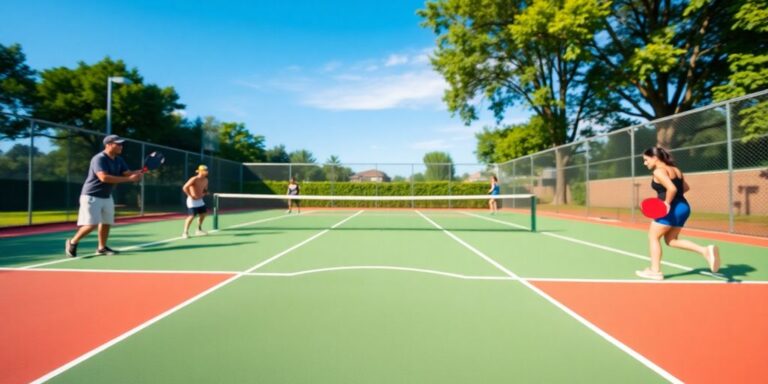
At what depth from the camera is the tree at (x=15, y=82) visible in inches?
1037

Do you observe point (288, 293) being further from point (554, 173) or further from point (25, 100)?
point (25, 100)

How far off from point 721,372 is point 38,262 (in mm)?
8817

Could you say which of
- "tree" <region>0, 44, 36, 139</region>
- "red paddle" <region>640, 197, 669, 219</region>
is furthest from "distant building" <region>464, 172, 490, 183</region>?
"tree" <region>0, 44, 36, 139</region>

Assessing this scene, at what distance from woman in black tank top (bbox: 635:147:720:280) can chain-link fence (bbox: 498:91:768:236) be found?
6244mm

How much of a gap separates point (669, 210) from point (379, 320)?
159 inches

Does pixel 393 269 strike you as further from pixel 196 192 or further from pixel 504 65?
pixel 504 65

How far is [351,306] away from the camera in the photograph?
3953 millimetres

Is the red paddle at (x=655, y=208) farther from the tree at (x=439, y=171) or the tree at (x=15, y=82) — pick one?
the tree at (x=15, y=82)

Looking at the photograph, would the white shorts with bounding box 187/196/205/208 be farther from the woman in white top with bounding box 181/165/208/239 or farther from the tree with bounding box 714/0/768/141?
the tree with bounding box 714/0/768/141

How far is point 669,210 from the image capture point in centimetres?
486

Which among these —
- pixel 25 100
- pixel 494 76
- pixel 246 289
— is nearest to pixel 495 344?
pixel 246 289

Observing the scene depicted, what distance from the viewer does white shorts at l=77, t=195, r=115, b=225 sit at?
6423 mm

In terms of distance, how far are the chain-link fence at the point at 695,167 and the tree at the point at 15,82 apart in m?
35.8

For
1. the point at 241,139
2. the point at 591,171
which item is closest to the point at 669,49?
the point at 591,171
